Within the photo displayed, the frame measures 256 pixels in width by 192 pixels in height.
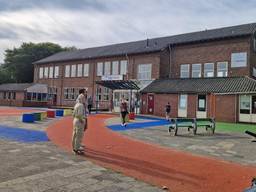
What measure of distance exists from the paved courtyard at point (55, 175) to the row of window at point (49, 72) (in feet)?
124

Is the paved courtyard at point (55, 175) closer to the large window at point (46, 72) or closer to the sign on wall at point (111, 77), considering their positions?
the sign on wall at point (111, 77)

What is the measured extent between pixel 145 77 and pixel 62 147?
24641 millimetres

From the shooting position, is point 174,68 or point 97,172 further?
point 174,68

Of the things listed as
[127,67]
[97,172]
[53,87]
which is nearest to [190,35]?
[127,67]

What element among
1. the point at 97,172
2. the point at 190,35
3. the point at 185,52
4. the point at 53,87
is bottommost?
the point at 97,172

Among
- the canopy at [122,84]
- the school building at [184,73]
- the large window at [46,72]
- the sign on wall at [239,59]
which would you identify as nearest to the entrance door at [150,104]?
the school building at [184,73]

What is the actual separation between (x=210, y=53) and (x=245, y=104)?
7.77 metres

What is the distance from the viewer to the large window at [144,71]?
33.3 m

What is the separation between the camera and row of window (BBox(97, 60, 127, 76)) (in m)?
36.3

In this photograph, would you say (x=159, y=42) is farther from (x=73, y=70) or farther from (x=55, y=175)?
(x=55, y=175)

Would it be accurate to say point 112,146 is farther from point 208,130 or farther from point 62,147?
point 208,130

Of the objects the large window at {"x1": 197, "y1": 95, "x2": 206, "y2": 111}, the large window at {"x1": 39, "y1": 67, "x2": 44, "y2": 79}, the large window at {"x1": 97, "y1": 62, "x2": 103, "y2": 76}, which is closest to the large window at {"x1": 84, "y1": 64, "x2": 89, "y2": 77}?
the large window at {"x1": 97, "y1": 62, "x2": 103, "y2": 76}

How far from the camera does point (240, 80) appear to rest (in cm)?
2580

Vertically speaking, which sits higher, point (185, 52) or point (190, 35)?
point (190, 35)
